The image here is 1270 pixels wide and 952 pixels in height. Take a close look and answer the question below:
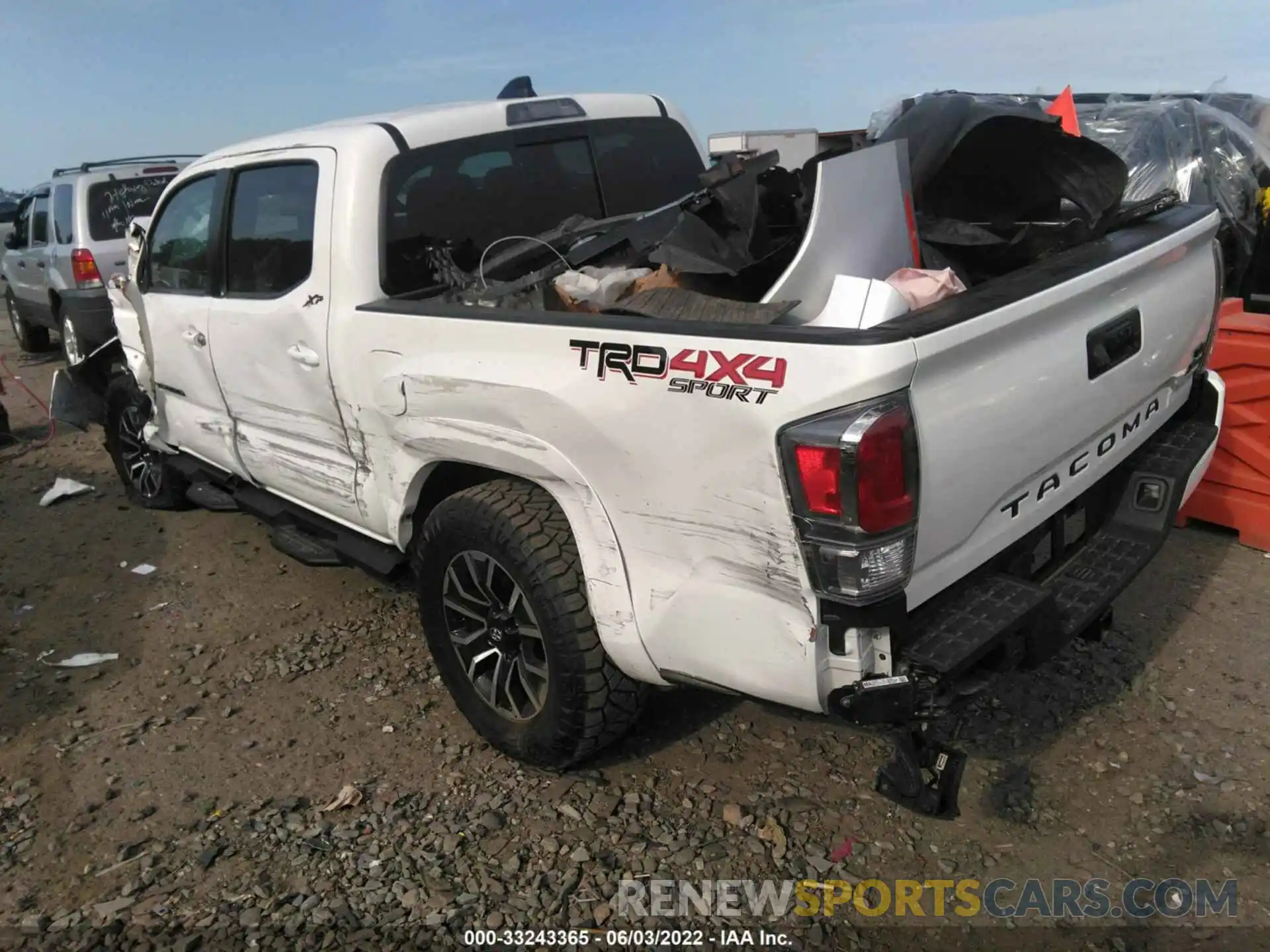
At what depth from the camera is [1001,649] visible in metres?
2.30

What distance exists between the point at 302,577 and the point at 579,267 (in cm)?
245

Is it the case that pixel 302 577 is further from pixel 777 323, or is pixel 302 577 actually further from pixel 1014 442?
pixel 1014 442

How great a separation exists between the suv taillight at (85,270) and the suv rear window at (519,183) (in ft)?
22.9

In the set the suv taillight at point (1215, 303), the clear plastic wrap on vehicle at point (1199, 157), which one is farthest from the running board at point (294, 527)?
the clear plastic wrap on vehicle at point (1199, 157)

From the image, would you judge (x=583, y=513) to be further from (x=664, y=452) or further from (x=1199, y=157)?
(x=1199, y=157)

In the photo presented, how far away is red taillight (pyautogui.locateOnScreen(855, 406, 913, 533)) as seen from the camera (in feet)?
6.41

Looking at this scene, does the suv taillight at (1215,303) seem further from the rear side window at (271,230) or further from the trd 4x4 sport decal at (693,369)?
the rear side window at (271,230)

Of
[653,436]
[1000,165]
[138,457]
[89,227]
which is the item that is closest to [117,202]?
[89,227]

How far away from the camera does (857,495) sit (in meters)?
1.98

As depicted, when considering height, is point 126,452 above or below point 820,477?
below

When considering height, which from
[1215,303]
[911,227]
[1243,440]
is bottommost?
[1243,440]

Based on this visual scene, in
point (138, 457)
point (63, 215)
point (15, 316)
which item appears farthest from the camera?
point (15, 316)

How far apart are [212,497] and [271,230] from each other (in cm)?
161

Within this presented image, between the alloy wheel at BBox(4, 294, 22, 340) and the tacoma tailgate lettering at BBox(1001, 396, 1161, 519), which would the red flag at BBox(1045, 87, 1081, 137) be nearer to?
the tacoma tailgate lettering at BBox(1001, 396, 1161, 519)
